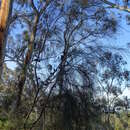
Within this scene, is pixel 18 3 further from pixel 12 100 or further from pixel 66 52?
pixel 12 100

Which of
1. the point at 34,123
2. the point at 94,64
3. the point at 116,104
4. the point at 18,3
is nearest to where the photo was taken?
the point at 34,123

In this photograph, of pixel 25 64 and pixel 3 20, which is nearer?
pixel 3 20

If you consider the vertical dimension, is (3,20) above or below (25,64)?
above

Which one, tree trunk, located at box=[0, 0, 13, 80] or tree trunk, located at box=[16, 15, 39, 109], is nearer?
tree trunk, located at box=[0, 0, 13, 80]

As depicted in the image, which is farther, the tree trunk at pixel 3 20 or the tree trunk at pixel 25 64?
the tree trunk at pixel 25 64

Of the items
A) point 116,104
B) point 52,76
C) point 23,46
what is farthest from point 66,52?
point 116,104

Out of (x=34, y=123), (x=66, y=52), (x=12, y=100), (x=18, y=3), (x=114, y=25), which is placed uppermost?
(x=18, y=3)

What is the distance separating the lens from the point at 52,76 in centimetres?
1195

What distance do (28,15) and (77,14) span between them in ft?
8.48

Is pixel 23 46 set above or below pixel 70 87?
above

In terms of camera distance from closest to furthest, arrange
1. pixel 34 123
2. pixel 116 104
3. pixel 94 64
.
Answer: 1. pixel 34 123
2. pixel 94 64
3. pixel 116 104

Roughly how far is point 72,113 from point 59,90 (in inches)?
42.5

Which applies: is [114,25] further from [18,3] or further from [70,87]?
[18,3]

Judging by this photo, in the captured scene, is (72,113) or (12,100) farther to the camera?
(12,100)
